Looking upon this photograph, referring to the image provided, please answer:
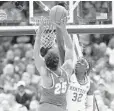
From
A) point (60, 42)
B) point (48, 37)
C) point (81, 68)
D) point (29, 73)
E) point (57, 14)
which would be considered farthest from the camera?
point (29, 73)

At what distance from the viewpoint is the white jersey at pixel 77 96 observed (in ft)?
12.7

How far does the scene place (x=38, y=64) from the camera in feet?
9.61

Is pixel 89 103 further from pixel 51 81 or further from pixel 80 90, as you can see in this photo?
pixel 51 81

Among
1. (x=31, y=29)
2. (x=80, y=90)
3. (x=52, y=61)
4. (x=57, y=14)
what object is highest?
(x=57, y=14)

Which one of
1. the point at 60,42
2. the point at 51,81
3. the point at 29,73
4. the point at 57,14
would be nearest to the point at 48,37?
the point at 60,42

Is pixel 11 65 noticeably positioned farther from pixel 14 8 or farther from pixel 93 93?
pixel 93 93

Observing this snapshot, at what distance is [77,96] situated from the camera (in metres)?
3.90

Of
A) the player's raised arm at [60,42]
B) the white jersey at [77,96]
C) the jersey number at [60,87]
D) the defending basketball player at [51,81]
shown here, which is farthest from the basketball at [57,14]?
the white jersey at [77,96]

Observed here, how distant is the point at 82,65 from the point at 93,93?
1.23 feet

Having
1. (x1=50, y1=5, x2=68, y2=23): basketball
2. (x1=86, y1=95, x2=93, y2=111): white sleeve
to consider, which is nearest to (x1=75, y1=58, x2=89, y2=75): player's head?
(x1=86, y1=95, x2=93, y2=111): white sleeve

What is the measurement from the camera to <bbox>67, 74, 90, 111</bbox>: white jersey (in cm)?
388

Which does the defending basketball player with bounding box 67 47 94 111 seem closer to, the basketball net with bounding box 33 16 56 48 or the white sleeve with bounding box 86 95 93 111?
the white sleeve with bounding box 86 95 93 111

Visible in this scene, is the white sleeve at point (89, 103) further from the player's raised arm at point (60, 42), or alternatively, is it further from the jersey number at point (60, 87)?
the jersey number at point (60, 87)

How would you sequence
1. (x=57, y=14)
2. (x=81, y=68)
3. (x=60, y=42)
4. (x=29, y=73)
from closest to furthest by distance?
1. (x=57, y=14)
2. (x=60, y=42)
3. (x=81, y=68)
4. (x=29, y=73)
